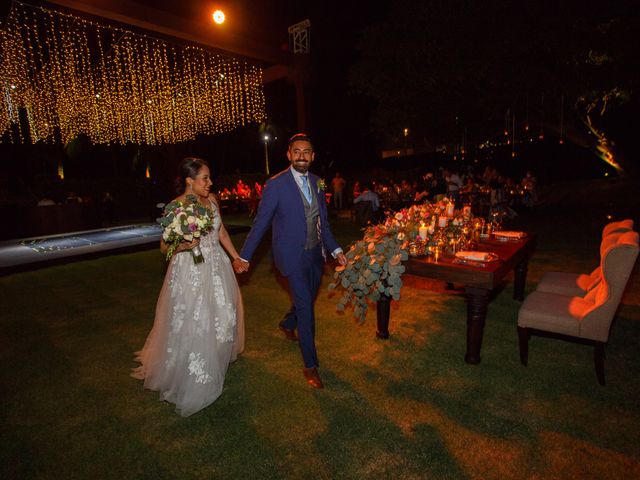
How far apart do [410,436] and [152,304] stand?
Result: 15.1 feet

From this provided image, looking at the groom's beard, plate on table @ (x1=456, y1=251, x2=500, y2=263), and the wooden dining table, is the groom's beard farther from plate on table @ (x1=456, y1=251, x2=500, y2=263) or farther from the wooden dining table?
plate on table @ (x1=456, y1=251, x2=500, y2=263)

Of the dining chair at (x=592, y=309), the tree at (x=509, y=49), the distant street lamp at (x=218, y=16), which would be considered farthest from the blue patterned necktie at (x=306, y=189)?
the tree at (x=509, y=49)

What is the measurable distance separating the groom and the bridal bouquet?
0.40 meters

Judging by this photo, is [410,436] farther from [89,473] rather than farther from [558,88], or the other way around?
[558,88]

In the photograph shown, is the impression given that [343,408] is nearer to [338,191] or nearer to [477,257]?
[477,257]

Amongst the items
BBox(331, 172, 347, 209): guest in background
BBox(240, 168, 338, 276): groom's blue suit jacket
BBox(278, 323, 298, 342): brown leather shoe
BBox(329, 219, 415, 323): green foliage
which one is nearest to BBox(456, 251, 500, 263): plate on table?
BBox(329, 219, 415, 323): green foliage

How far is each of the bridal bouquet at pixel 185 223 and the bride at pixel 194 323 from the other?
0.09m

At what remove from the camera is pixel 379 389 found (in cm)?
344

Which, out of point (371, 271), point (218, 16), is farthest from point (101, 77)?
point (371, 271)

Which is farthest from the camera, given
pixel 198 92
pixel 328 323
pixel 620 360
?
pixel 198 92

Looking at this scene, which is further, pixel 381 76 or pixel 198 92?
pixel 198 92

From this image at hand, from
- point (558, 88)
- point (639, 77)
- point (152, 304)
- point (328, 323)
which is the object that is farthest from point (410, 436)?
point (639, 77)

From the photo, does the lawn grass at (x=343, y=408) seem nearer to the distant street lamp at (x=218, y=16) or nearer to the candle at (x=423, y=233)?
the candle at (x=423, y=233)

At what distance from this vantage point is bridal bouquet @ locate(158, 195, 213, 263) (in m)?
3.18
